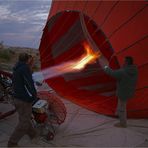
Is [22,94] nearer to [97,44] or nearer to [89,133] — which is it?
[89,133]

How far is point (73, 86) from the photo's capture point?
877cm

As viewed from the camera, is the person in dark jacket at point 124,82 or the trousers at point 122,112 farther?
the trousers at point 122,112

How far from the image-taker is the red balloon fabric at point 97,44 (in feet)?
20.7

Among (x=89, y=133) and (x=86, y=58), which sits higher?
(x=86, y=58)

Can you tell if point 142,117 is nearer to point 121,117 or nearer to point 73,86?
point 121,117

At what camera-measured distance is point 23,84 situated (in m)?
5.55

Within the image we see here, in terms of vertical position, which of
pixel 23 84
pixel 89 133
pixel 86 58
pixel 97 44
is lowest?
pixel 89 133

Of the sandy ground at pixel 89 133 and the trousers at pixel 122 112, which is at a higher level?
the trousers at pixel 122 112

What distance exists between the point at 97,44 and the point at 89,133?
7.52 feet

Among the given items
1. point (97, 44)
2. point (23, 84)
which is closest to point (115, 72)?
point (23, 84)

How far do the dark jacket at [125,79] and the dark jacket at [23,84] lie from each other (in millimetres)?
1416

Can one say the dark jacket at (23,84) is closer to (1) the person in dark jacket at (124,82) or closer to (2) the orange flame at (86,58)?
(1) the person in dark jacket at (124,82)

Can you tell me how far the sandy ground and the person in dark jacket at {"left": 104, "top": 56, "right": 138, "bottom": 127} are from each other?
9.8 inches

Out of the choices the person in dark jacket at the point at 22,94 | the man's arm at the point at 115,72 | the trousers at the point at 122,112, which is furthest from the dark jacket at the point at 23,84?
the trousers at the point at 122,112
